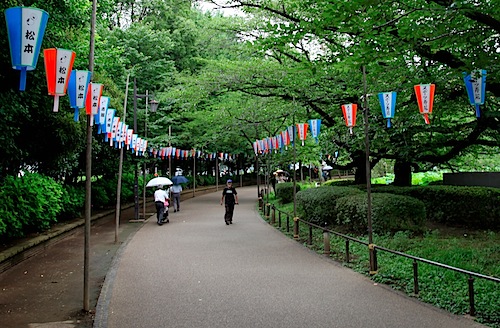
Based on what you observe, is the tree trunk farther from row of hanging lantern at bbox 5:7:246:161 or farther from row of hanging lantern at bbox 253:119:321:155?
row of hanging lantern at bbox 5:7:246:161

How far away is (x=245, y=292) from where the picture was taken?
7.01 meters

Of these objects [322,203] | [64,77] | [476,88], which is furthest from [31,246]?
[476,88]

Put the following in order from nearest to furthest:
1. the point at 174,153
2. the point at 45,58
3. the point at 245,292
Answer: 1. the point at 45,58
2. the point at 245,292
3. the point at 174,153

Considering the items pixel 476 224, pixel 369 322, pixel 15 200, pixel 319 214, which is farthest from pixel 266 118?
pixel 369 322

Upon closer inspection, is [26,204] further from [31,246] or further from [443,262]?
[443,262]

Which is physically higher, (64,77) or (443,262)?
(64,77)

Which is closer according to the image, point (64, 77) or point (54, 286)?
point (64, 77)

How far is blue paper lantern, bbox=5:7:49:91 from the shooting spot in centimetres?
498

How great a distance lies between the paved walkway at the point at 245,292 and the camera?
5.65 meters

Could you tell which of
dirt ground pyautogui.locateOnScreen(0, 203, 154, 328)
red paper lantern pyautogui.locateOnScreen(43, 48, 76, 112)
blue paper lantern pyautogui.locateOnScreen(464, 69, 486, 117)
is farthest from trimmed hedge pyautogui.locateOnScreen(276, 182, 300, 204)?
red paper lantern pyautogui.locateOnScreen(43, 48, 76, 112)

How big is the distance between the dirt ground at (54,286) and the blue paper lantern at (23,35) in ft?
10.9

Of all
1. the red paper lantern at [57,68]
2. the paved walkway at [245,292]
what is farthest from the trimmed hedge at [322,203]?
the red paper lantern at [57,68]

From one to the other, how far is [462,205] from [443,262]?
15.5 feet

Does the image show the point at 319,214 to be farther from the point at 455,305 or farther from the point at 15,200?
the point at 15,200
